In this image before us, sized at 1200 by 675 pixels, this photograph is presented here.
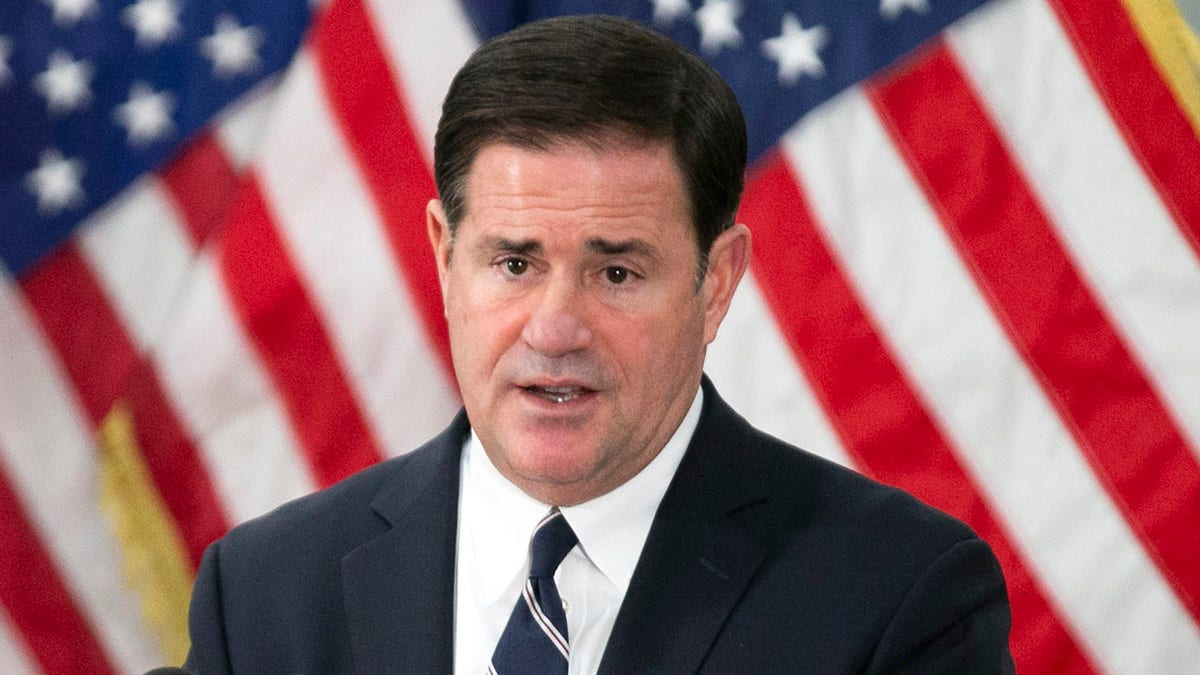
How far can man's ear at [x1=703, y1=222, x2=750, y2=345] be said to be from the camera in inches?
80.0

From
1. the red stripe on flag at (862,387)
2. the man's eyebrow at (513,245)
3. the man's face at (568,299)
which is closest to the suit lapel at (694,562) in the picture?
the man's face at (568,299)

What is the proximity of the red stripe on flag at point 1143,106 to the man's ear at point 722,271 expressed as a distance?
49.4 inches

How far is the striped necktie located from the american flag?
1284 mm

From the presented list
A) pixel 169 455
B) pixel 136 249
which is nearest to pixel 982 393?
pixel 169 455

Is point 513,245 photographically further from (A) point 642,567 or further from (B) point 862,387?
(B) point 862,387

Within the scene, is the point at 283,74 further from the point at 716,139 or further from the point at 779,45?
the point at 716,139

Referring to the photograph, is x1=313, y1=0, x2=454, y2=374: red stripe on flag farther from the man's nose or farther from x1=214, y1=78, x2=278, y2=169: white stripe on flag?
the man's nose

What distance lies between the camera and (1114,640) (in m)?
3.02

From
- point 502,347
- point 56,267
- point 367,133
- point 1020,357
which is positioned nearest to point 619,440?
point 502,347

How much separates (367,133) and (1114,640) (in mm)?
1841

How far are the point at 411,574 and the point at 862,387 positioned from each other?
1371 mm

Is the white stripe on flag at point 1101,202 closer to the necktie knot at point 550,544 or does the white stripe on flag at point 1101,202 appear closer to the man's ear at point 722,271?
the man's ear at point 722,271

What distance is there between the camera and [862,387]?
313 cm

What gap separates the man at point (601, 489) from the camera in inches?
73.0
